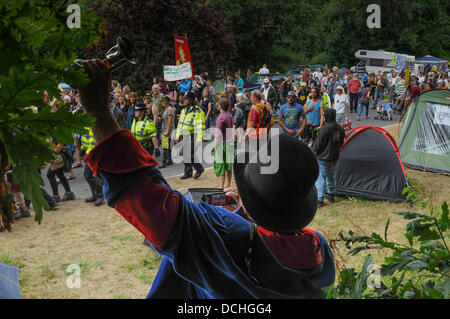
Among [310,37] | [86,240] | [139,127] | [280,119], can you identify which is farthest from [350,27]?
[86,240]

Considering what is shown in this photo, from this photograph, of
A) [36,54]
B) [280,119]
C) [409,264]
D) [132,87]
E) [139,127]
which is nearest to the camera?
[36,54]

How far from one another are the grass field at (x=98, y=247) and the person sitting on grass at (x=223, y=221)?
2.15m

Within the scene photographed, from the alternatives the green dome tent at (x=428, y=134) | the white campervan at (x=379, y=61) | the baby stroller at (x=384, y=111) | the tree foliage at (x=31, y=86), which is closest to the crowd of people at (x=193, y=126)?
the green dome tent at (x=428, y=134)

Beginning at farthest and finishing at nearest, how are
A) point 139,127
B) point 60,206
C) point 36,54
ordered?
point 139,127 → point 60,206 → point 36,54

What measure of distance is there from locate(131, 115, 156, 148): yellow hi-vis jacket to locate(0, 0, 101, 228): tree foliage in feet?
23.5

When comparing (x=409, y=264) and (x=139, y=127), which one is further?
(x=139, y=127)

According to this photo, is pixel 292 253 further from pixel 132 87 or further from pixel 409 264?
pixel 132 87

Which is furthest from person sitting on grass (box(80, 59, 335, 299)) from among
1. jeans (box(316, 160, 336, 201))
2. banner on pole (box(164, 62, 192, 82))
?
banner on pole (box(164, 62, 192, 82))

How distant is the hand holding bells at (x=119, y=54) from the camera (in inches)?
46.5

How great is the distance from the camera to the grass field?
4.49m

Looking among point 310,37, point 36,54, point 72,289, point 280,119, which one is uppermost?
point 310,37

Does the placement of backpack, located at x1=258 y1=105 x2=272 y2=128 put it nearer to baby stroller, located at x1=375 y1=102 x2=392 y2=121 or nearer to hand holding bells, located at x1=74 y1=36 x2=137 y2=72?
hand holding bells, located at x1=74 y1=36 x2=137 y2=72

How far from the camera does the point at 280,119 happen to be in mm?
9289

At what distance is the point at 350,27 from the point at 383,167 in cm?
3338
